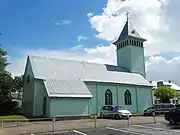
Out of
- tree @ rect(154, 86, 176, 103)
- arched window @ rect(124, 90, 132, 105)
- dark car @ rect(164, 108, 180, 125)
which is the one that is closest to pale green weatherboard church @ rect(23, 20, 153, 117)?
arched window @ rect(124, 90, 132, 105)

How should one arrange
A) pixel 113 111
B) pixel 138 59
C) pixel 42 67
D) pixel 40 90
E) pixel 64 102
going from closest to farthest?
pixel 113 111, pixel 64 102, pixel 40 90, pixel 42 67, pixel 138 59

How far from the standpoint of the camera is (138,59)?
50.5m

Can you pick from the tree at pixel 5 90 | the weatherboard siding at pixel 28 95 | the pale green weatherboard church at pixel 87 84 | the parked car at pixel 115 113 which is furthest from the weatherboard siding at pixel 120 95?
the tree at pixel 5 90

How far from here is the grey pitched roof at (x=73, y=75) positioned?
3303 cm

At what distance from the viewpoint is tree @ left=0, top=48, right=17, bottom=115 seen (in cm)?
3781

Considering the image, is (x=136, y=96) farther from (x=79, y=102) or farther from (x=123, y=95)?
(x=79, y=102)

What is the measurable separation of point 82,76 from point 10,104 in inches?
494

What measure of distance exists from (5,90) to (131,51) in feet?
83.1

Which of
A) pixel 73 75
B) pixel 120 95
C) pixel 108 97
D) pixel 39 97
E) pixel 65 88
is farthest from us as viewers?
pixel 120 95

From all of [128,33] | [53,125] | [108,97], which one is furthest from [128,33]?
[53,125]

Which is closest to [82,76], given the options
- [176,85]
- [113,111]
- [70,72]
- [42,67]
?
[70,72]

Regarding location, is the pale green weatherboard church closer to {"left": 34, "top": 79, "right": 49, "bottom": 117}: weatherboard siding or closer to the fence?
{"left": 34, "top": 79, "right": 49, "bottom": 117}: weatherboard siding

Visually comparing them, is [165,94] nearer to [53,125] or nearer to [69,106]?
[69,106]

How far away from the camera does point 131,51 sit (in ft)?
162
